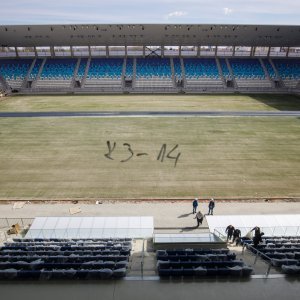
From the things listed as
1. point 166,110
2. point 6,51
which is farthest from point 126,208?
point 6,51

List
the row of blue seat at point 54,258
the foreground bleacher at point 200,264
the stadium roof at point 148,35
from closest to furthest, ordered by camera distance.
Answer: the foreground bleacher at point 200,264, the row of blue seat at point 54,258, the stadium roof at point 148,35

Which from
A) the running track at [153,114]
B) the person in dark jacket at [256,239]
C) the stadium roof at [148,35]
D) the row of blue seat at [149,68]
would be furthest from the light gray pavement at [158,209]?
the row of blue seat at [149,68]

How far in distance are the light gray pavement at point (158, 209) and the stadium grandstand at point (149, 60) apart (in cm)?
4058

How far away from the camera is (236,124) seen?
1374 inches

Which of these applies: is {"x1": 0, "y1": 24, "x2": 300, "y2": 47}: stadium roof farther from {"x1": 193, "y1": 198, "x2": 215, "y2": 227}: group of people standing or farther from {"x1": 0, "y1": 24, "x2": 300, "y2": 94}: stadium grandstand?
{"x1": 193, "y1": 198, "x2": 215, "y2": 227}: group of people standing

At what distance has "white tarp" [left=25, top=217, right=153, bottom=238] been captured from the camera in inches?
554

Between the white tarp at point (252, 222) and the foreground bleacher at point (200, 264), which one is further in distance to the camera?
the white tarp at point (252, 222)

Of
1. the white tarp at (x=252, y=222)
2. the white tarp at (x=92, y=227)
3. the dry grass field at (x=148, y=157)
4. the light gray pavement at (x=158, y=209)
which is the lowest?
the white tarp at (x=92, y=227)

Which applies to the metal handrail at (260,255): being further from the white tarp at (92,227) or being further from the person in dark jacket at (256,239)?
the white tarp at (92,227)

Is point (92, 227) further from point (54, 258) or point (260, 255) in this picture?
point (260, 255)

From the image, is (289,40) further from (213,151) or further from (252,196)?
(252,196)

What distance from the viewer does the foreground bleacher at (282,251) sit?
891 cm

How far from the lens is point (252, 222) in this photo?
15.8 m

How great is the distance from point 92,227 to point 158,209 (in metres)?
4.63
